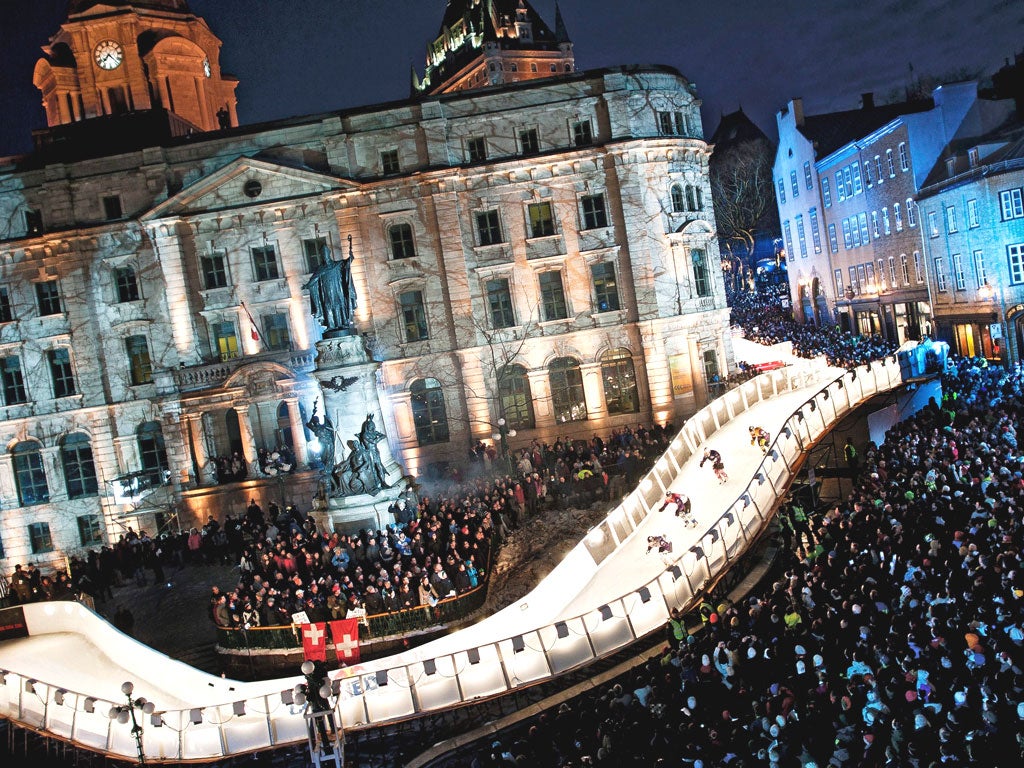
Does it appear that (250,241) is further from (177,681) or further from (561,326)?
(177,681)

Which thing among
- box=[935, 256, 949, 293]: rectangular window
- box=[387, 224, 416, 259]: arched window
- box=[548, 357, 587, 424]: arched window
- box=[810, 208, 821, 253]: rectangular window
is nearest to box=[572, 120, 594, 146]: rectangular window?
box=[387, 224, 416, 259]: arched window

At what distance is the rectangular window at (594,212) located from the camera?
40.8 meters

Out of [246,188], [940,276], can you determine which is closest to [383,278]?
[246,188]

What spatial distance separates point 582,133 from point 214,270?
1791 cm

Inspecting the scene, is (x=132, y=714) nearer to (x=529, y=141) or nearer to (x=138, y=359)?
(x=138, y=359)

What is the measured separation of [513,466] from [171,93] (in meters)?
30.9

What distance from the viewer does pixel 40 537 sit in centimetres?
4219

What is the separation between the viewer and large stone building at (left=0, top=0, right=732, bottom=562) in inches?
1577

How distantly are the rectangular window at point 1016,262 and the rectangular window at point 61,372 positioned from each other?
42.7m

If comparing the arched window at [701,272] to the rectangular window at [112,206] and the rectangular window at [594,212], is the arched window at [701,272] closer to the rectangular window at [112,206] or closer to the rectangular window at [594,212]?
the rectangular window at [594,212]

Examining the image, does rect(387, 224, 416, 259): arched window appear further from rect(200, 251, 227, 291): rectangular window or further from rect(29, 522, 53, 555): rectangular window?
rect(29, 522, 53, 555): rectangular window

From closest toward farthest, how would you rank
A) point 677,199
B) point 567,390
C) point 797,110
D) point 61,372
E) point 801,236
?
point 567,390
point 677,199
point 61,372
point 797,110
point 801,236

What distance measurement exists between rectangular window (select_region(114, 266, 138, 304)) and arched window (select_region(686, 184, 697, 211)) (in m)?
25.9

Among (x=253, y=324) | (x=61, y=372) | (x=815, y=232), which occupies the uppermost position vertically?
(x=815, y=232)
